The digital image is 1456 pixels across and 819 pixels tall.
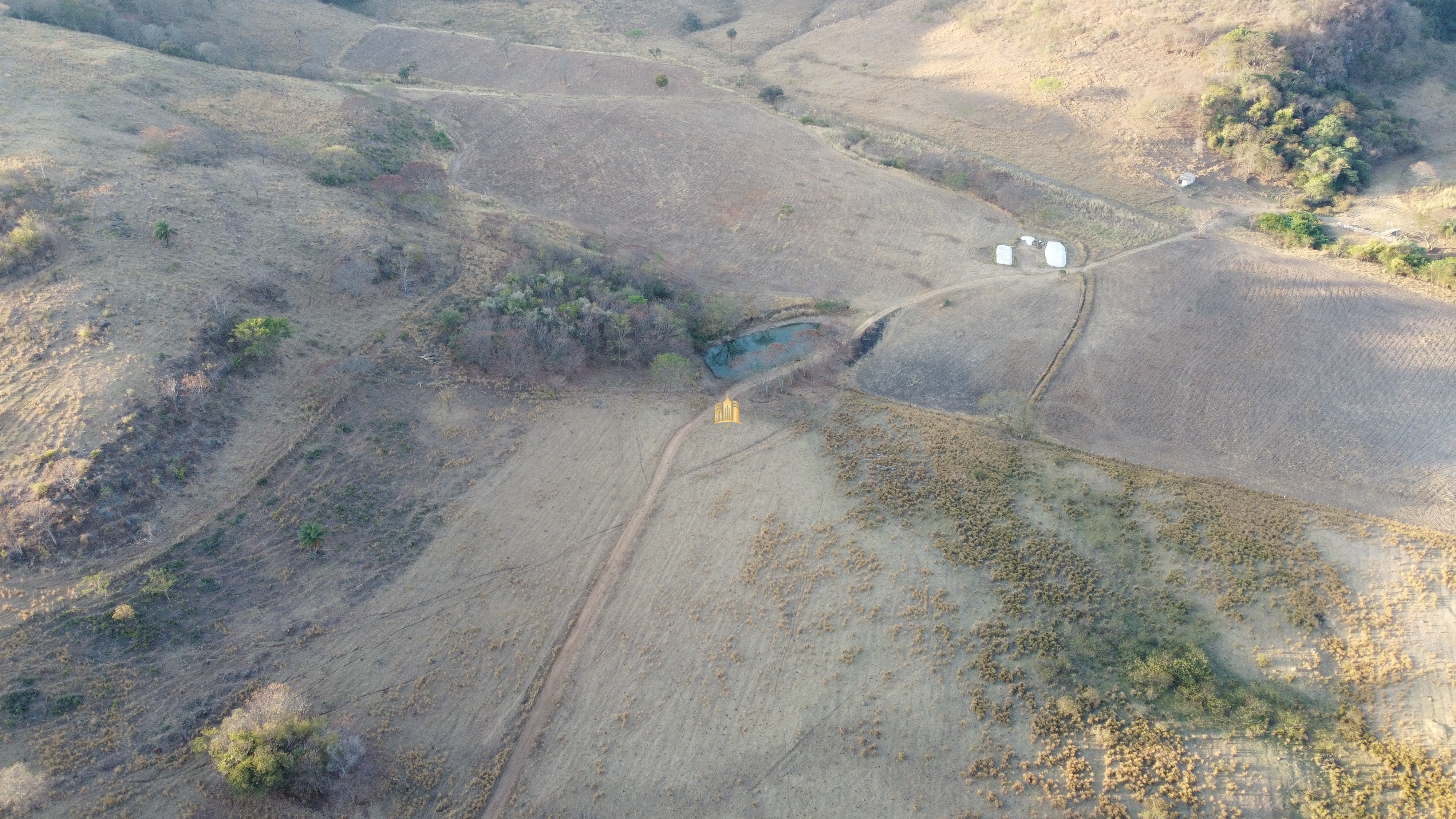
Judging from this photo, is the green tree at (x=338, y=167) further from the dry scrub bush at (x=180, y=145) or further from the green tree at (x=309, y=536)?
the green tree at (x=309, y=536)

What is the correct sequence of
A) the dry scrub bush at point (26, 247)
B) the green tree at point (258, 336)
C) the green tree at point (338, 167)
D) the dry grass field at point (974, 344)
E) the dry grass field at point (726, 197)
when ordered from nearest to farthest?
the dry scrub bush at point (26, 247), the green tree at point (258, 336), the dry grass field at point (974, 344), the green tree at point (338, 167), the dry grass field at point (726, 197)

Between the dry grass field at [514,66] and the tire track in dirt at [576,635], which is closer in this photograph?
the tire track in dirt at [576,635]

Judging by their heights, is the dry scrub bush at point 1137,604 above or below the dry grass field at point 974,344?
below

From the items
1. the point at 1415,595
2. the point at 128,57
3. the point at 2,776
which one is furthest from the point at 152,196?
the point at 1415,595

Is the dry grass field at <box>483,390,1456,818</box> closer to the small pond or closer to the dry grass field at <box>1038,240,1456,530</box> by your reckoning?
the dry grass field at <box>1038,240,1456,530</box>

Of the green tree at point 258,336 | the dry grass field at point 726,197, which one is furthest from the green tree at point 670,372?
the green tree at point 258,336

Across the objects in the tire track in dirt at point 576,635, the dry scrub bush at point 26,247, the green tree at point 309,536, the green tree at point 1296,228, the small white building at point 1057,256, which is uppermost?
the green tree at point 1296,228

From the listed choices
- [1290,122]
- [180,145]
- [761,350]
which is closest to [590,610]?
[761,350]

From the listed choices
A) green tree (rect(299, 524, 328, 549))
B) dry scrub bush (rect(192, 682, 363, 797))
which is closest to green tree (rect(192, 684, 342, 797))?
dry scrub bush (rect(192, 682, 363, 797))
